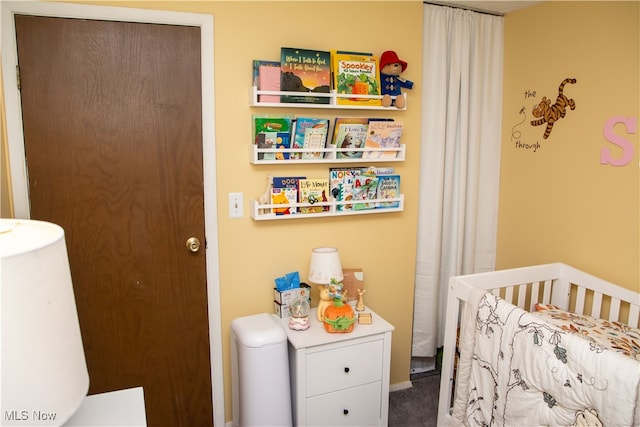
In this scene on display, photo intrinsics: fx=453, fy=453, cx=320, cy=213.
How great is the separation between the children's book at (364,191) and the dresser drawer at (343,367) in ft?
2.32

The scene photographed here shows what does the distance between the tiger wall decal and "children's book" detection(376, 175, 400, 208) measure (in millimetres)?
930

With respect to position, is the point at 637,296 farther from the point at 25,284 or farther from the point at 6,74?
the point at 6,74

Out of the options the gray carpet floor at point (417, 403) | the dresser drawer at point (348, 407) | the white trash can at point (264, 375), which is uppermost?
the white trash can at point (264, 375)

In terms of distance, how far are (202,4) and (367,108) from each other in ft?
3.02

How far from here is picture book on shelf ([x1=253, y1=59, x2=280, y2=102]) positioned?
2.12 meters

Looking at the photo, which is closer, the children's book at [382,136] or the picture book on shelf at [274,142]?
the picture book on shelf at [274,142]

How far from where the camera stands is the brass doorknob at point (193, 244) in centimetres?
218

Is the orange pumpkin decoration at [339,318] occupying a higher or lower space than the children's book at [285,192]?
lower

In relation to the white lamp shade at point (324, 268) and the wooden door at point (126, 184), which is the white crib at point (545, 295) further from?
the wooden door at point (126, 184)

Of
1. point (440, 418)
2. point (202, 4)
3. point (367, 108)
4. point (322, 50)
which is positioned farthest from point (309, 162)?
point (440, 418)

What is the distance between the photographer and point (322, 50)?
2.30 metres

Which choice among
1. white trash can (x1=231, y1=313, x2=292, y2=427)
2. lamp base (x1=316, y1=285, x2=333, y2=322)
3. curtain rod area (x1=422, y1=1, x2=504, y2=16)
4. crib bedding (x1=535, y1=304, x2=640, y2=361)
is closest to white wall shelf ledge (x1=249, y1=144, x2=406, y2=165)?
lamp base (x1=316, y1=285, x2=333, y2=322)

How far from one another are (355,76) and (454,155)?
0.92 meters

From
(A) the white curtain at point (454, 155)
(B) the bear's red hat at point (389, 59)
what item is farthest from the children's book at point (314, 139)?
(A) the white curtain at point (454, 155)
